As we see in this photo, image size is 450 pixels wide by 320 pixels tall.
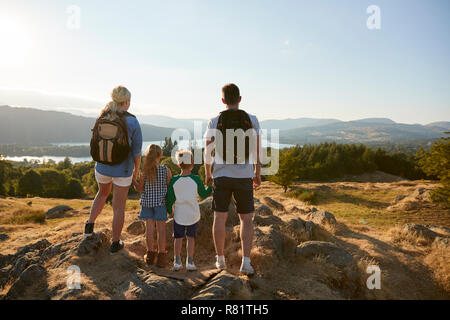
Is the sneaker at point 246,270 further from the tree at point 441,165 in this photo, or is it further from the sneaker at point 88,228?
the tree at point 441,165

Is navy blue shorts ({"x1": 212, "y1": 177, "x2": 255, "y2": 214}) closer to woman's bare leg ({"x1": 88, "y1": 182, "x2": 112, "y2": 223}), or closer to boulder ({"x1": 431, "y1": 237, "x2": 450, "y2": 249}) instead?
woman's bare leg ({"x1": 88, "y1": 182, "x2": 112, "y2": 223})

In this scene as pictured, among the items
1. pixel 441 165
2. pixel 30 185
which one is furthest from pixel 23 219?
pixel 30 185

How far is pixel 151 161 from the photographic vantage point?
489cm

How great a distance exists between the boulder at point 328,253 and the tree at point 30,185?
2549 inches

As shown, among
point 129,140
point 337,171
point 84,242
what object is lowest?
point 337,171

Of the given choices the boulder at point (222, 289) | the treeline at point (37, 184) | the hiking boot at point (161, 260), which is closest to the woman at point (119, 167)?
the hiking boot at point (161, 260)

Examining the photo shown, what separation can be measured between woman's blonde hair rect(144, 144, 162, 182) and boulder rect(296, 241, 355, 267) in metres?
4.11

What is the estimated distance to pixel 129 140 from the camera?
15.3 ft

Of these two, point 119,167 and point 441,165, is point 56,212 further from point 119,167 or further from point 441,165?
point 441,165

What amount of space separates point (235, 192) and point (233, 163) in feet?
1.83
